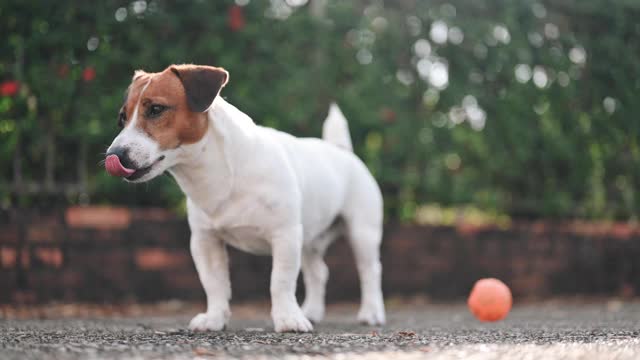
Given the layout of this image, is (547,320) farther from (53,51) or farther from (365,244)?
(53,51)

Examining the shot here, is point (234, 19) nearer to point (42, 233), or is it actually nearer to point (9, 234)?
point (42, 233)

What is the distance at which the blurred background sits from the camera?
19.2 ft

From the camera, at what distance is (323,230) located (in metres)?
4.86

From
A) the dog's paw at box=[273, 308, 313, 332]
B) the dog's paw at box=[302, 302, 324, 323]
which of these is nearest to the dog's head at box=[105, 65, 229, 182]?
the dog's paw at box=[273, 308, 313, 332]

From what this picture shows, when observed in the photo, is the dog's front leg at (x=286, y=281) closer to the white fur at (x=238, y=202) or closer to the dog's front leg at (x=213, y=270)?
the white fur at (x=238, y=202)

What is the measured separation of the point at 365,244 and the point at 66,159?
7.50 feet

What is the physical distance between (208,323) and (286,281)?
1.28 feet

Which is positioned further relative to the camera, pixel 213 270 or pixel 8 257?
pixel 8 257

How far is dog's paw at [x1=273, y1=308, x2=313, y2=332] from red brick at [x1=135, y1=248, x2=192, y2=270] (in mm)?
2326

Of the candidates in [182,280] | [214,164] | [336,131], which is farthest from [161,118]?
[182,280]

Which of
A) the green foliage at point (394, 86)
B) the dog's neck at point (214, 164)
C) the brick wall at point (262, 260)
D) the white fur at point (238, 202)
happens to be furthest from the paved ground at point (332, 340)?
the green foliage at point (394, 86)

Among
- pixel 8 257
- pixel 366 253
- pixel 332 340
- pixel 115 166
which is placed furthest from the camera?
pixel 8 257

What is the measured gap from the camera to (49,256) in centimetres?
578

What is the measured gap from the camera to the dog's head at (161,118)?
3631mm
